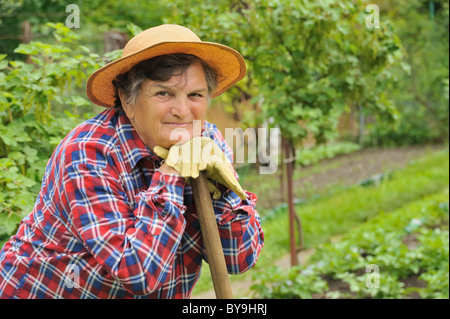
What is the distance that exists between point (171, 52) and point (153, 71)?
0.09m

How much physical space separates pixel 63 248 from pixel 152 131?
500mm

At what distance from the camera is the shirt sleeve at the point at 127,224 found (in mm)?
1654

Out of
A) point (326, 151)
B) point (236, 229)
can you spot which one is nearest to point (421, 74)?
point (326, 151)

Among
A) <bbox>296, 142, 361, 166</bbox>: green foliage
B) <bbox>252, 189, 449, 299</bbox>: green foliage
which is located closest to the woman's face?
<bbox>252, 189, 449, 299</bbox>: green foliage

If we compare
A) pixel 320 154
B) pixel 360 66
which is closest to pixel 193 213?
pixel 360 66

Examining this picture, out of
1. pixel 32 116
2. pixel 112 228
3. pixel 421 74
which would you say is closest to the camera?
pixel 112 228

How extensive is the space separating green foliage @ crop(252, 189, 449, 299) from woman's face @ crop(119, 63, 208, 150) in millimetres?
2390

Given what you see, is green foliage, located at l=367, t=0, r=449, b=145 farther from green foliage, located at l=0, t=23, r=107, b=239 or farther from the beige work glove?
the beige work glove

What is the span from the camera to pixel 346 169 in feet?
33.0

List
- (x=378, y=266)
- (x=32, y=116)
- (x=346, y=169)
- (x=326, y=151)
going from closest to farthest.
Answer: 1. (x=32, y=116)
2. (x=378, y=266)
3. (x=346, y=169)
4. (x=326, y=151)

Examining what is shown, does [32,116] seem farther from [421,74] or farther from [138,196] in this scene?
[421,74]

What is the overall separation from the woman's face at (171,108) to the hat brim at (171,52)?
0.08m

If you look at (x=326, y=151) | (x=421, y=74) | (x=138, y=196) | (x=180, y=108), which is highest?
(x=421, y=74)

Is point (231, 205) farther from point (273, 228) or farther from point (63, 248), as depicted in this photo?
point (273, 228)
